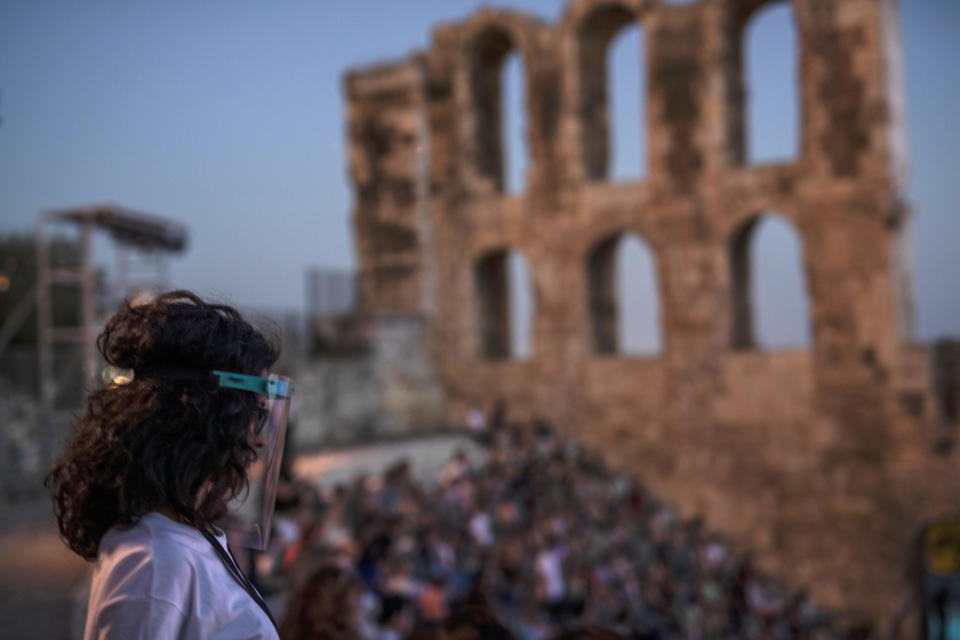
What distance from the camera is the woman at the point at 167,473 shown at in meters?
1.45

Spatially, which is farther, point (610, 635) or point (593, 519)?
point (593, 519)

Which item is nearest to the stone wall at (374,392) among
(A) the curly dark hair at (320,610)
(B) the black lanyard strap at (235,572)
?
(A) the curly dark hair at (320,610)

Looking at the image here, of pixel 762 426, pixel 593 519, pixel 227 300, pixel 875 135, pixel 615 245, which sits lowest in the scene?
pixel 593 519

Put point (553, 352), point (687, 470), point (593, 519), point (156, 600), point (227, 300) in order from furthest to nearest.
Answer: point (553, 352)
point (687, 470)
point (593, 519)
point (227, 300)
point (156, 600)

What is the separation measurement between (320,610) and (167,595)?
6.31 feet

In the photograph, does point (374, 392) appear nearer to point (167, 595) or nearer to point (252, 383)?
point (252, 383)

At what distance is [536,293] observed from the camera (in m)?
18.8

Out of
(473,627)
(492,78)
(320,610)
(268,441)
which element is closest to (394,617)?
(320,610)

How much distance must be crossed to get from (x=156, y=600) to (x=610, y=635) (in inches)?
71.2

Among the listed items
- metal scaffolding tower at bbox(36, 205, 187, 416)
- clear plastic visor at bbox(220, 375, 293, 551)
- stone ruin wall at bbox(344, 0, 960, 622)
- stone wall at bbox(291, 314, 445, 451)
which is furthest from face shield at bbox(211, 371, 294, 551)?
stone ruin wall at bbox(344, 0, 960, 622)

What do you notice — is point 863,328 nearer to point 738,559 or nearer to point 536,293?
point 738,559

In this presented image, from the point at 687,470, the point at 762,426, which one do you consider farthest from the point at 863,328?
the point at 687,470

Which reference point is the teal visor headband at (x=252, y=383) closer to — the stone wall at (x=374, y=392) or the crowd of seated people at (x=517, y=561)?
the crowd of seated people at (x=517, y=561)

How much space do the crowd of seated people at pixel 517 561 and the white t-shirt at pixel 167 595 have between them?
1687mm
